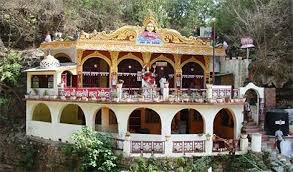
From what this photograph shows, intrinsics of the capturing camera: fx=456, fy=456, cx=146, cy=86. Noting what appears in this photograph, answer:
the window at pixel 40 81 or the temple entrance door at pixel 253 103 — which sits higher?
the window at pixel 40 81

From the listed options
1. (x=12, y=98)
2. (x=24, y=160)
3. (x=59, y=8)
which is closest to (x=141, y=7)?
(x=59, y=8)

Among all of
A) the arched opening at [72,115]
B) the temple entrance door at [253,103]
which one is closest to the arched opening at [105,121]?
the arched opening at [72,115]

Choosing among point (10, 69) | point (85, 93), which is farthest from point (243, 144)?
point (10, 69)

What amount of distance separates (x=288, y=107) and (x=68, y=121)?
38.3ft

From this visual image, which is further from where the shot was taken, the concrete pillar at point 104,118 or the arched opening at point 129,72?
the arched opening at point 129,72

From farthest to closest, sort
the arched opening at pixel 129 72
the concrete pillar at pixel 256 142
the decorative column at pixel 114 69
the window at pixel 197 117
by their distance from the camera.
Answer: the arched opening at pixel 129 72 < the decorative column at pixel 114 69 < the window at pixel 197 117 < the concrete pillar at pixel 256 142

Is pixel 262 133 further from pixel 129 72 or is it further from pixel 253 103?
pixel 129 72

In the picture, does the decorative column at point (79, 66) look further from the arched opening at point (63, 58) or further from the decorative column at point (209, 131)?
the decorative column at point (209, 131)

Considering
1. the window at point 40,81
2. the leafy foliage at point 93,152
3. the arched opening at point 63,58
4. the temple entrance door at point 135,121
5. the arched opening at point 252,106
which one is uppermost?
the arched opening at point 63,58

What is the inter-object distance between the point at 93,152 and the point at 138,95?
3282 mm

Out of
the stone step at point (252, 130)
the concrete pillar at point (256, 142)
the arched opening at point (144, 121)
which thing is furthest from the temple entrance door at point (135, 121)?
the concrete pillar at point (256, 142)

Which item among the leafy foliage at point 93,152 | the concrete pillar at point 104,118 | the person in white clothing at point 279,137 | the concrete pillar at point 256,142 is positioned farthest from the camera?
the concrete pillar at point 104,118

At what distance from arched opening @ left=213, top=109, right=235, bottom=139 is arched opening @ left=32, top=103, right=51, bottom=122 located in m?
9.15

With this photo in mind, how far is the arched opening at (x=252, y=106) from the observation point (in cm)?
2254
